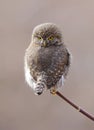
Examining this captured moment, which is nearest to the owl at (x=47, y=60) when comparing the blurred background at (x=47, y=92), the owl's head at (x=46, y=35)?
the owl's head at (x=46, y=35)

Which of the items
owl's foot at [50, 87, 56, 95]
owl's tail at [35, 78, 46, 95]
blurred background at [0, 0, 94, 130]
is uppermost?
owl's tail at [35, 78, 46, 95]

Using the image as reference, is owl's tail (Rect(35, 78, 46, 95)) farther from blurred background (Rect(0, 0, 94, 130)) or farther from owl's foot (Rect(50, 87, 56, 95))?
blurred background (Rect(0, 0, 94, 130))

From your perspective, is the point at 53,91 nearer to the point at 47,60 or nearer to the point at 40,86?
the point at 47,60

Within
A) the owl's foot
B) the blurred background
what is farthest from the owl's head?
the blurred background

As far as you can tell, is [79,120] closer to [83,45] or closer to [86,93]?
[86,93]

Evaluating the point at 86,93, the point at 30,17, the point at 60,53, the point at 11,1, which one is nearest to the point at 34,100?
the point at 86,93

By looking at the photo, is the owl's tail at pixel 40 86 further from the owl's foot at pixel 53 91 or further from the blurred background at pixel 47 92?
the blurred background at pixel 47 92
